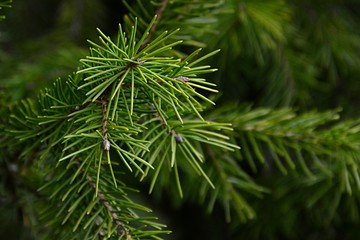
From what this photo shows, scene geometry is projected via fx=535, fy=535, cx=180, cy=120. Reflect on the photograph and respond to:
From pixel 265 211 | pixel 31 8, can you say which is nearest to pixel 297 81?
pixel 265 211

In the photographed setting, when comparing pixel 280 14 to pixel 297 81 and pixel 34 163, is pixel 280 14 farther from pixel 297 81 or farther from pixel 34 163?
pixel 34 163

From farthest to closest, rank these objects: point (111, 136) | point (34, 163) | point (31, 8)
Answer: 1. point (31, 8)
2. point (34, 163)
3. point (111, 136)

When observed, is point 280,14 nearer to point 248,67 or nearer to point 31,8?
point 248,67

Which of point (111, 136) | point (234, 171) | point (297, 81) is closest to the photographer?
point (111, 136)

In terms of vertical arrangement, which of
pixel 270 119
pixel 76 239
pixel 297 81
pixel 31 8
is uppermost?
pixel 31 8

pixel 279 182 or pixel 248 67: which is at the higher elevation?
pixel 248 67

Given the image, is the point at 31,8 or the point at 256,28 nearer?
the point at 256,28
